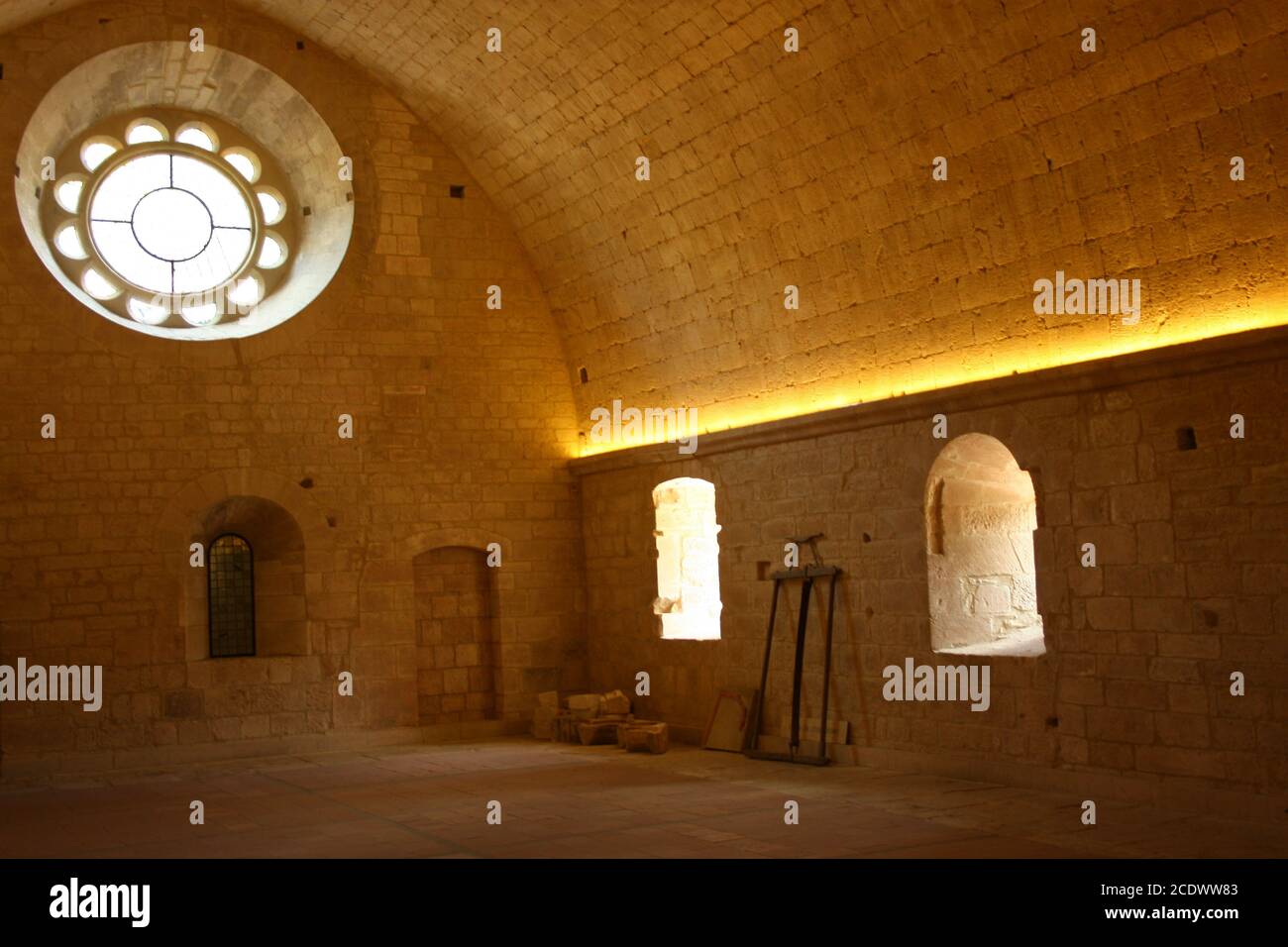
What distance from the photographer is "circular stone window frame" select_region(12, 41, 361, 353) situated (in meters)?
11.7

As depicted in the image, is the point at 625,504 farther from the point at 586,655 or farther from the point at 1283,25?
the point at 1283,25

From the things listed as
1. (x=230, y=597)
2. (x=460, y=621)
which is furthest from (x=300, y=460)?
(x=460, y=621)

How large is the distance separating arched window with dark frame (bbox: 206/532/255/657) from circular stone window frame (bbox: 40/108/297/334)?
6.53ft

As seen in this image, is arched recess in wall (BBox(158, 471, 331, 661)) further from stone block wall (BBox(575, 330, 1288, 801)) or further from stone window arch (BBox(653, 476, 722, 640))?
stone block wall (BBox(575, 330, 1288, 801))

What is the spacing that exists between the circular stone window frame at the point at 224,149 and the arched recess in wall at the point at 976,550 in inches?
228

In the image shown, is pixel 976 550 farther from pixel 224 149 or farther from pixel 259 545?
pixel 224 149

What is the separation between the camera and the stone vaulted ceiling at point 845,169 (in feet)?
25.3

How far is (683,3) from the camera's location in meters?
9.75

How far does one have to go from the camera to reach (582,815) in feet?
27.6

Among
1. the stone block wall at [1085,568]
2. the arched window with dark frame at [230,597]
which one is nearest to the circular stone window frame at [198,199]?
the arched window with dark frame at [230,597]

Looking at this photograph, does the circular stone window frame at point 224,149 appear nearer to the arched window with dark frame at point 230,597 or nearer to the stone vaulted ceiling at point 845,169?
the stone vaulted ceiling at point 845,169

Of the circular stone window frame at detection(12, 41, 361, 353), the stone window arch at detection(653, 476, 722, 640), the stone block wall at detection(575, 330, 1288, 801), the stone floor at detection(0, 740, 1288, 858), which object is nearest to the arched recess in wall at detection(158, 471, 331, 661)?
the circular stone window frame at detection(12, 41, 361, 353)

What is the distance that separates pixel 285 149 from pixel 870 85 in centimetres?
630

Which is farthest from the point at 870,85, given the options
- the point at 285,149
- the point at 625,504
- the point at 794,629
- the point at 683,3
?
the point at 285,149
